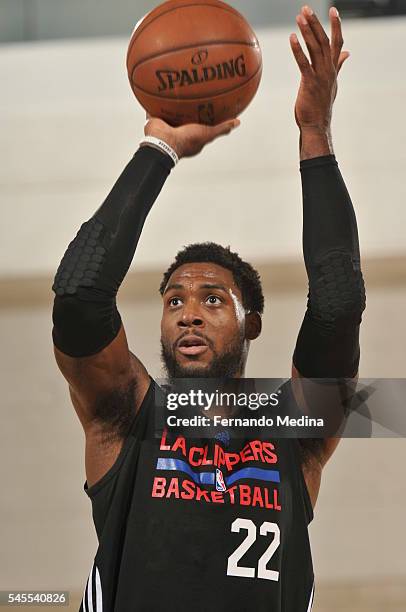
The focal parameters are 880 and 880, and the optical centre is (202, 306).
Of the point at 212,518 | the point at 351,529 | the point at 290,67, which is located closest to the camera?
the point at 212,518

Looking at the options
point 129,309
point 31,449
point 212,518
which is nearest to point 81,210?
point 129,309

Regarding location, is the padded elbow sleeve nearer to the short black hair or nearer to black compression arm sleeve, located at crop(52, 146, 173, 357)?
black compression arm sleeve, located at crop(52, 146, 173, 357)

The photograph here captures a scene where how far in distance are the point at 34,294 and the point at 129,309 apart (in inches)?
9.8

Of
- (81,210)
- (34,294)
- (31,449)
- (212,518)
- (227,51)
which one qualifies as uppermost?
(81,210)

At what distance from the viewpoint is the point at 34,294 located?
83.5 inches

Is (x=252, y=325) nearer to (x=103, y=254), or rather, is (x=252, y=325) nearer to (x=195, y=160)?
(x=103, y=254)

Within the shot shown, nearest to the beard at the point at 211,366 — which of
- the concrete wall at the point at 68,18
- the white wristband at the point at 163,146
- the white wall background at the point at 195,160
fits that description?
the white wristband at the point at 163,146

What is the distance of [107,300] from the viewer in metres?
1.12

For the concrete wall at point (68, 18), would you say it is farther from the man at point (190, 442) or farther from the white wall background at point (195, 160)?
the man at point (190, 442)

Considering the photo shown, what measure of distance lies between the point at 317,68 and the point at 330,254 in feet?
0.81

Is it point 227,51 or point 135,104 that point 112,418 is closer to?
point 227,51

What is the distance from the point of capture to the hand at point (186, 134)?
1162 millimetres

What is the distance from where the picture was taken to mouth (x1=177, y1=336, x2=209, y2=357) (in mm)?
1286

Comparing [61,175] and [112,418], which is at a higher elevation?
[61,175]
